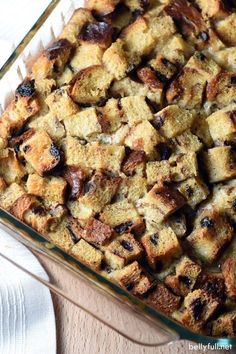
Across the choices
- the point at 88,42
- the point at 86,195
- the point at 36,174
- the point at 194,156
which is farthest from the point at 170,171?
the point at 88,42

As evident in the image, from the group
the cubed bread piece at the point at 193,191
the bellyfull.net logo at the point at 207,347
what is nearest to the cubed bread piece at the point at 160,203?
the cubed bread piece at the point at 193,191

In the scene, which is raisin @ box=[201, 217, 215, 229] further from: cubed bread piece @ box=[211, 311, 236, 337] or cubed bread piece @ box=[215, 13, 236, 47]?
cubed bread piece @ box=[215, 13, 236, 47]

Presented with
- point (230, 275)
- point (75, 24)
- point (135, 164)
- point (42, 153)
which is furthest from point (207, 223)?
point (75, 24)

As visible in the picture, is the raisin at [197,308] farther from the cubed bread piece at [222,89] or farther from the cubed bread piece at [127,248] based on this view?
the cubed bread piece at [222,89]

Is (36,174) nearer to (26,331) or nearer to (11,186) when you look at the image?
(11,186)

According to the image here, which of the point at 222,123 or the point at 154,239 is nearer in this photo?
the point at 154,239

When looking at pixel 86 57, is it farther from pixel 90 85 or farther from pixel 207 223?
pixel 207 223

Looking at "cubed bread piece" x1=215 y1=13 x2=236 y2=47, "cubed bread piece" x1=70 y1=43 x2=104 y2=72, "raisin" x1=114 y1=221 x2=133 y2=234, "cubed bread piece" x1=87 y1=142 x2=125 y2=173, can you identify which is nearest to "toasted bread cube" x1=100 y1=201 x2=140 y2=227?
"raisin" x1=114 y1=221 x2=133 y2=234
